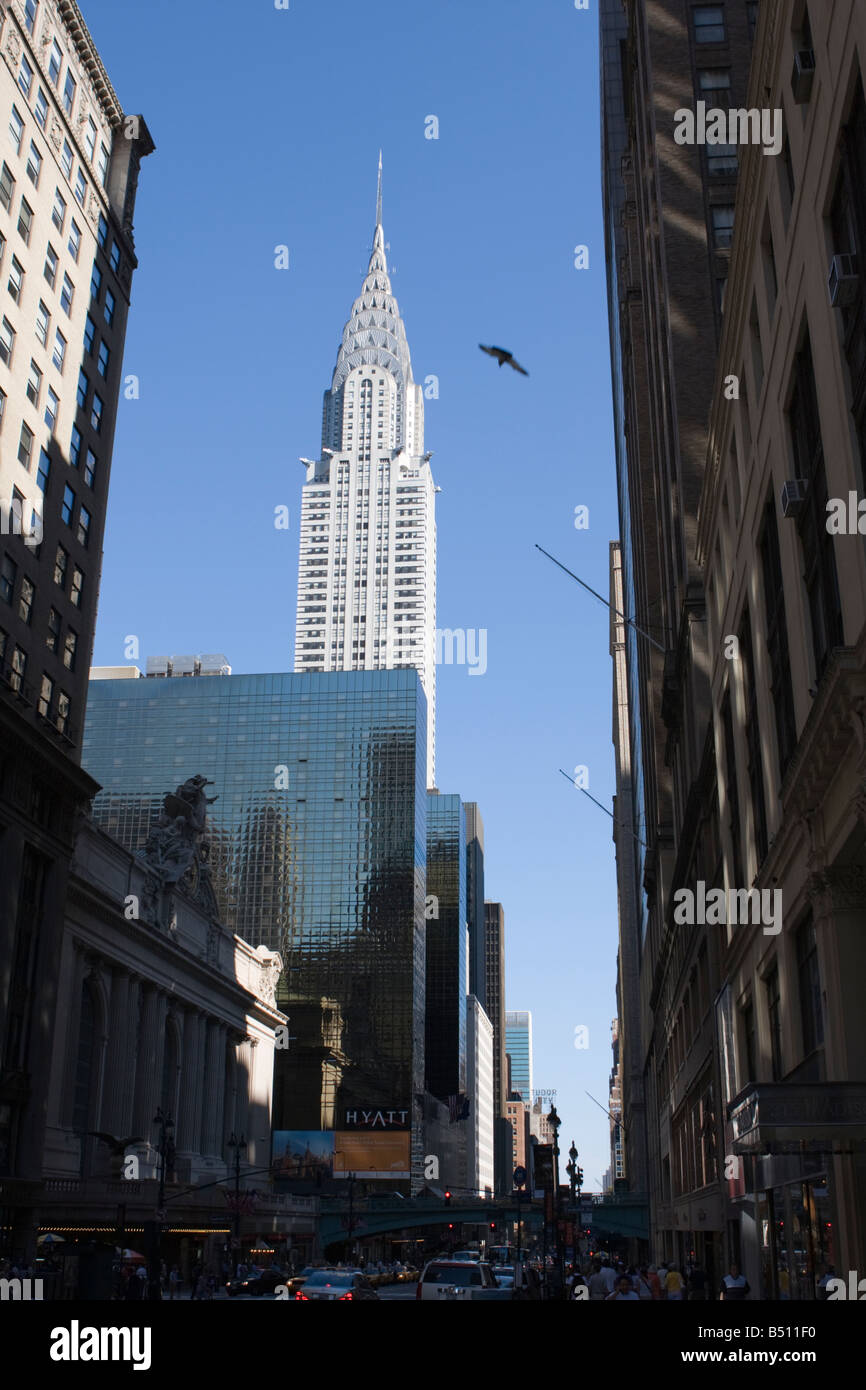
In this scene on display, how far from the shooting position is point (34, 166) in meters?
52.9

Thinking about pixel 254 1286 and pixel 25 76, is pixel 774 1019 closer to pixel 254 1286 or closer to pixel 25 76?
pixel 254 1286

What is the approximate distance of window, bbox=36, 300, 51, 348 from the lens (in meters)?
53.1

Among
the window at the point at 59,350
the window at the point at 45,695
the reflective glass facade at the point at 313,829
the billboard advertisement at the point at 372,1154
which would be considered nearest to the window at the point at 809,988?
the window at the point at 45,695

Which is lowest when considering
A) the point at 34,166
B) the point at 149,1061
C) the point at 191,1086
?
the point at 191,1086

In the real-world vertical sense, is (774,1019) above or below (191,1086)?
below

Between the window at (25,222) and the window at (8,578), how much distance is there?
1333 cm

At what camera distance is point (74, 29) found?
57.2 m

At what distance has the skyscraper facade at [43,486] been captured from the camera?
49.4m

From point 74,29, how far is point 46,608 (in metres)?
26.9

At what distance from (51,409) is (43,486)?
3428 mm

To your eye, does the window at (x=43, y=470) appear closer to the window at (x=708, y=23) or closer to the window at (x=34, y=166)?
the window at (x=34, y=166)

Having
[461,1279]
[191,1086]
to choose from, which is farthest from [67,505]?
[191,1086]

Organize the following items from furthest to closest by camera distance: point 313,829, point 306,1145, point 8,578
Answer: point 313,829 < point 306,1145 < point 8,578
